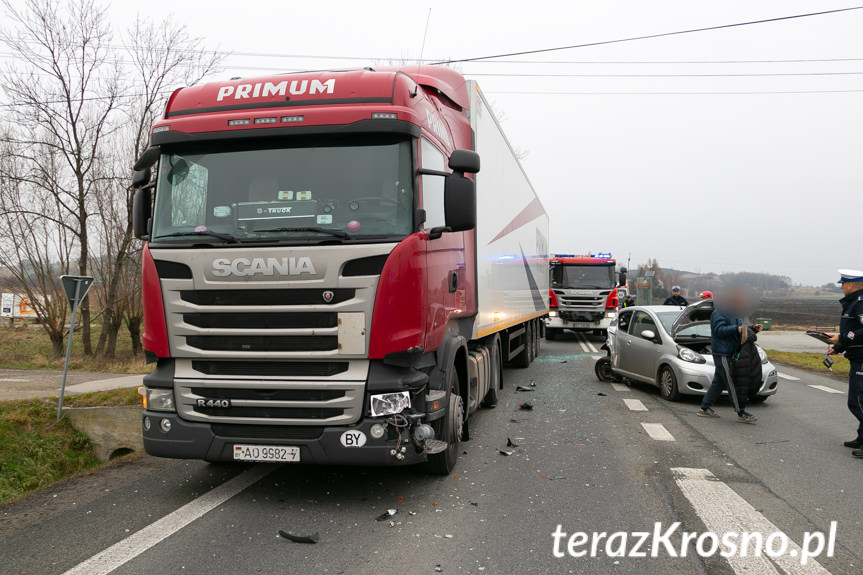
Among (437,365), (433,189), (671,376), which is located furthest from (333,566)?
(671,376)

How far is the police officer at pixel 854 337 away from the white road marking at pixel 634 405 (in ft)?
9.13

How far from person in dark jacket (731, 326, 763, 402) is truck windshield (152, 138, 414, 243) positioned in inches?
226

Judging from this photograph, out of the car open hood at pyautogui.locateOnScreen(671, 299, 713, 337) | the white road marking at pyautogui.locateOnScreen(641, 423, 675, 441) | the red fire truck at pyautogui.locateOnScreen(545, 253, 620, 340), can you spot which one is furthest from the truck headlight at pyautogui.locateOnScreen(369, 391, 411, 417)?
the red fire truck at pyautogui.locateOnScreen(545, 253, 620, 340)

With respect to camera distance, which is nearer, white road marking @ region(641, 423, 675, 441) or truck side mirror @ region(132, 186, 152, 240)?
truck side mirror @ region(132, 186, 152, 240)

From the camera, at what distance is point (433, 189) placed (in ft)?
16.9

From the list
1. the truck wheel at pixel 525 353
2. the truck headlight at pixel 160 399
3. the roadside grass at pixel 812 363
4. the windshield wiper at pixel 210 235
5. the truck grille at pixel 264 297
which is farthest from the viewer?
the roadside grass at pixel 812 363

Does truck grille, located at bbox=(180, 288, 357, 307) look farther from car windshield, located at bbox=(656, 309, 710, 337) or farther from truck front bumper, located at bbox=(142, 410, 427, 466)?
car windshield, located at bbox=(656, 309, 710, 337)

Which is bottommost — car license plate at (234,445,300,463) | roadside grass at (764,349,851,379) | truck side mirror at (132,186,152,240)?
roadside grass at (764,349,851,379)

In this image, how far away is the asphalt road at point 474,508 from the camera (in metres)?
3.71

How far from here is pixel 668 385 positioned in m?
9.79

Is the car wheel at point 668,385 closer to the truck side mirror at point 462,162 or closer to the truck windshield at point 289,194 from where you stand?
the truck side mirror at point 462,162

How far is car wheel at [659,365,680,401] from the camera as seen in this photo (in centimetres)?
963

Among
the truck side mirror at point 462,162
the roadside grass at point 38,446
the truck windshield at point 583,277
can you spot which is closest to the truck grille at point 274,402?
the truck side mirror at point 462,162

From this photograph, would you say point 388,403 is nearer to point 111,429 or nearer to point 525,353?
point 111,429
